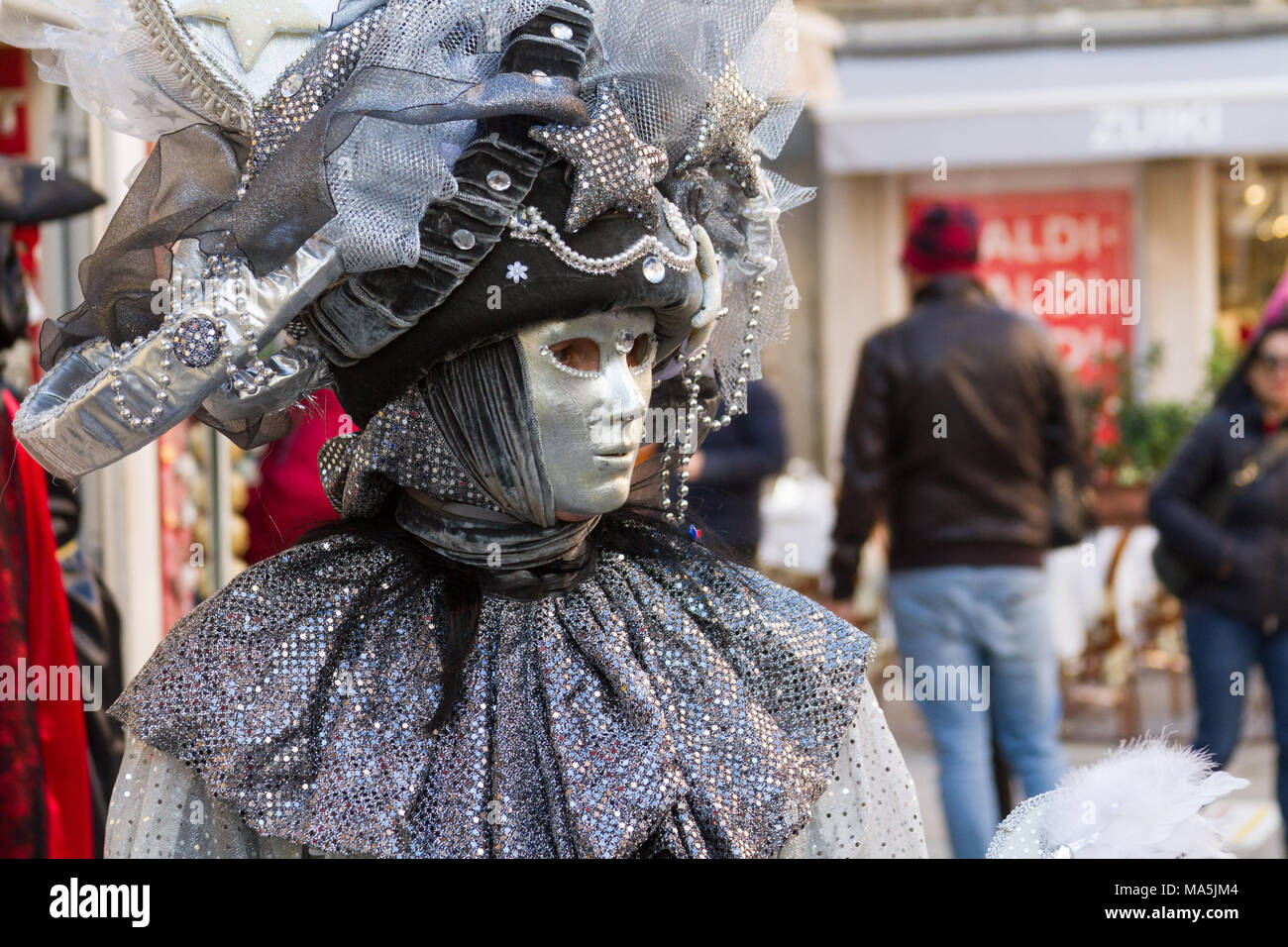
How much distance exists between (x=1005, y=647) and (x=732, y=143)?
2653 mm

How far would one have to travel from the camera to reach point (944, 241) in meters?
4.18

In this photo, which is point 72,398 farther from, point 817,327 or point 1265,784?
point 817,327

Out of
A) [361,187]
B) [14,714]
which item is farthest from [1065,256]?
[361,187]

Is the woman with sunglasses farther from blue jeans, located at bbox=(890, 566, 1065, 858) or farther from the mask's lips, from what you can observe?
the mask's lips

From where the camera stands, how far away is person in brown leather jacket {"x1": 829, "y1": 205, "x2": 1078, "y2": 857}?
4059mm

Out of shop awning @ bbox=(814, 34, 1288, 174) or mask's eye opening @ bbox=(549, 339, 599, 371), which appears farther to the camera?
shop awning @ bbox=(814, 34, 1288, 174)

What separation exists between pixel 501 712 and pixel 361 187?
557 millimetres

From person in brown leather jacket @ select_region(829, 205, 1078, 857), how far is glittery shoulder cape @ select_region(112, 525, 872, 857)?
2411 mm

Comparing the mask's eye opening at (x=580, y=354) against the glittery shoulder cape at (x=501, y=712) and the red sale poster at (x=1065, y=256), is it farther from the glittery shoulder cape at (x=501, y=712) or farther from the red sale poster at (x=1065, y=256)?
the red sale poster at (x=1065, y=256)

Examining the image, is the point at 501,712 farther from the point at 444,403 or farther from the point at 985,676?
the point at 985,676

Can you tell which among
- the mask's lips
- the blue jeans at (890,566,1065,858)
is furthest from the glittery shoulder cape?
the blue jeans at (890,566,1065,858)

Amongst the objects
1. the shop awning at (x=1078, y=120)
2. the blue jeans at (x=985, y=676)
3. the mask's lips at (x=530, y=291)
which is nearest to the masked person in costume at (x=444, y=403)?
the mask's lips at (x=530, y=291)

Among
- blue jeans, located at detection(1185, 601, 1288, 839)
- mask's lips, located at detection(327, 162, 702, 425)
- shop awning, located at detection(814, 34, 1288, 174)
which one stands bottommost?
blue jeans, located at detection(1185, 601, 1288, 839)
